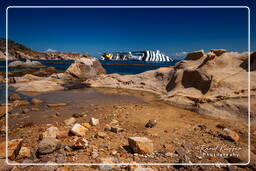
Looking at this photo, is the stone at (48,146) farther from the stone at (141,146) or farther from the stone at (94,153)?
the stone at (141,146)

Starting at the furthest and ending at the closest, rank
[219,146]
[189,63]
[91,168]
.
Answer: [189,63], [219,146], [91,168]

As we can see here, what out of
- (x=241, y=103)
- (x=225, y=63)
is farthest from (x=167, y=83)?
(x=241, y=103)

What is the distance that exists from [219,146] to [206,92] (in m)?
4.12

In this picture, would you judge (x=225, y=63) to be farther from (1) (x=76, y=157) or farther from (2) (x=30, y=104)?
(2) (x=30, y=104)

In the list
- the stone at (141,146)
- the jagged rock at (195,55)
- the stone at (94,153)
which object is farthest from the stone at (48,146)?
the jagged rock at (195,55)

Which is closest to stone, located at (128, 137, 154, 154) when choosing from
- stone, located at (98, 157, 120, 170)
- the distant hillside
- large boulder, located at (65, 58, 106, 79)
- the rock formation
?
stone, located at (98, 157, 120, 170)

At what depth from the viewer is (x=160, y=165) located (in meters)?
2.65

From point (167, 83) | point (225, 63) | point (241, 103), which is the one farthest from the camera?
point (167, 83)

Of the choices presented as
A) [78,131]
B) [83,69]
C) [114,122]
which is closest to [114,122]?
[114,122]

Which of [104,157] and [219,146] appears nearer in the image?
[104,157]

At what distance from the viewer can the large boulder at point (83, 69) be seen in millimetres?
17828

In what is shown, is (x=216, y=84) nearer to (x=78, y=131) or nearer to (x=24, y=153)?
(x=78, y=131)

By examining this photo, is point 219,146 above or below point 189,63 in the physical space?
below

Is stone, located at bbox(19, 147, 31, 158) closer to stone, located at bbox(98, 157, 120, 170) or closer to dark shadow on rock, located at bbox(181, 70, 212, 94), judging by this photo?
stone, located at bbox(98, 157, 120, 170)
